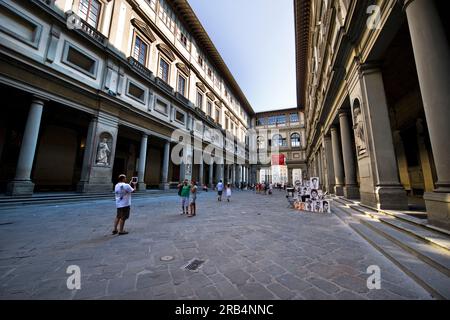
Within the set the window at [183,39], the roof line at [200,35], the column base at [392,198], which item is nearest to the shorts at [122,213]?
the column base at [392,198]

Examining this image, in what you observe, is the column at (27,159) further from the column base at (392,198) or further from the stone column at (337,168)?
the stone column at (337,168)

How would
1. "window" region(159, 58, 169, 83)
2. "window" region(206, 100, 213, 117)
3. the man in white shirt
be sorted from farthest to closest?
"window" region(206, 100, 213, 117) → "window" region(159, 58, 169, 83) → the man in white shirt

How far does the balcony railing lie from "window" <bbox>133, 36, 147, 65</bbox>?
94cm

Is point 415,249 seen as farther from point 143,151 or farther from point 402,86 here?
point 143,151

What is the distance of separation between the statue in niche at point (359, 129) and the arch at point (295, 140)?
33.5m

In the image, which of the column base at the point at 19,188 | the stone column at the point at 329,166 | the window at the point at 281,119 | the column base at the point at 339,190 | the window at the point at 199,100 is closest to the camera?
the column base at the point at 19,188

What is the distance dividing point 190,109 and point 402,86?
15959 millimetres

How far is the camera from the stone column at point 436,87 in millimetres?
3043

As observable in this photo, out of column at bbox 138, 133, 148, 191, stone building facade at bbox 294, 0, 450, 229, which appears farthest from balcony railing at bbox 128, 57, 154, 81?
stone building facade at bbox 294, 0, 450, 229

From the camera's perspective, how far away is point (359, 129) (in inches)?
255

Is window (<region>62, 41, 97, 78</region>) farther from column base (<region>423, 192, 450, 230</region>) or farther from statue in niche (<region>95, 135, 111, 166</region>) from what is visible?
column base (<region>423, 192, 450, 230</region>)

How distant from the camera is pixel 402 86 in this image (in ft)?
25.7

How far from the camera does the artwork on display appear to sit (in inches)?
304
